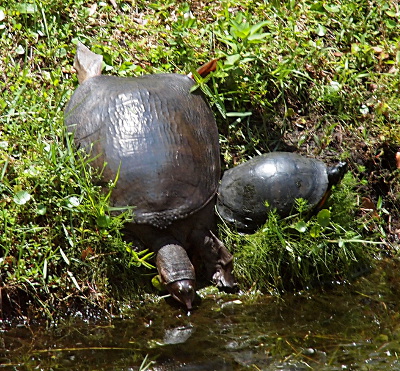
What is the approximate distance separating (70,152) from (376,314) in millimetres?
2015

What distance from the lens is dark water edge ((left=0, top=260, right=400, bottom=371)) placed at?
3633 mm

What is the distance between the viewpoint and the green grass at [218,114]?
405cm

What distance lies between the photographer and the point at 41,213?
402 centimetres

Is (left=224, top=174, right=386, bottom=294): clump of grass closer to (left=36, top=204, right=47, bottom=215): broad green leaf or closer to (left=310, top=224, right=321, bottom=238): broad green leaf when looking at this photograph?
(left=310, top=224, right=321, bottom=238): broad green leaf

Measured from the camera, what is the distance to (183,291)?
4023 millimetres

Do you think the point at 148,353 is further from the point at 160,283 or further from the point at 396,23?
the point at 396,23

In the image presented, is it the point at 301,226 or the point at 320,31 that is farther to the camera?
the point at 320,31

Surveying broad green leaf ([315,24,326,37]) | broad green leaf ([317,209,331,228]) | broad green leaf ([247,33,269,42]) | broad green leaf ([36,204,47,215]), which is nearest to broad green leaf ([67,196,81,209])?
broad green leaf ([36,204,47,215])

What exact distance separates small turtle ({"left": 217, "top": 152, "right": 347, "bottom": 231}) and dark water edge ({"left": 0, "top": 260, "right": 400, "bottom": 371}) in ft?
1.65

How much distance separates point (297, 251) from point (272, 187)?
0.41 metres

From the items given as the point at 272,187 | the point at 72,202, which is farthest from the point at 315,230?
the point at 72,202

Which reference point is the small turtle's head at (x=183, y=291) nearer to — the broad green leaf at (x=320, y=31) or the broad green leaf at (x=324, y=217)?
the broad green leaf at (x=324, y=217)

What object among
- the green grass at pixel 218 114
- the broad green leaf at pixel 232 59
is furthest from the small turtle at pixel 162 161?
the broad green leaf at pixel 232 59

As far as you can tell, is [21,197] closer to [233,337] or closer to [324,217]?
[233,337]
